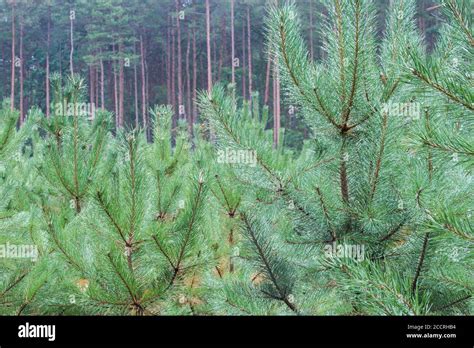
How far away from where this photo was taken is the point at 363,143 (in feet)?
5.90

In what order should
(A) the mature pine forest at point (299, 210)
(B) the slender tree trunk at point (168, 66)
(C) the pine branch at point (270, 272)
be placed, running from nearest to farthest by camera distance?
1. (A) the mature pine forest at point (299, 210)
2. (C) the pine branch at point (270, 272)
3. (B) the slender tree trunk at point (168, 66)

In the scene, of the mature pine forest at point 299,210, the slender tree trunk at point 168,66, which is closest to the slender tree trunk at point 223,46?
the slender tree trunk at point 168,66

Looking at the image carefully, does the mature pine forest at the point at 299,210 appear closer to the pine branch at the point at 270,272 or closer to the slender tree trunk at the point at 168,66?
the pine branch at the point at 270,272

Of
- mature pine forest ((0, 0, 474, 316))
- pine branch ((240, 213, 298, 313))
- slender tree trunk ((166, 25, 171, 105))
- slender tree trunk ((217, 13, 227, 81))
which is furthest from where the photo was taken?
slender tree trunk ((166, 25, 171, 105))

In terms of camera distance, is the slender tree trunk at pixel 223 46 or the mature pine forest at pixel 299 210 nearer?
the mature pine forest at pixel 299 210

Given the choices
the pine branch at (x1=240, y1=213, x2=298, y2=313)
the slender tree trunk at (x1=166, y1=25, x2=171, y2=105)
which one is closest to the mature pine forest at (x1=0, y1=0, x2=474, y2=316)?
the pine branch at (x1=240, y1=213, x2=298, y2=313)

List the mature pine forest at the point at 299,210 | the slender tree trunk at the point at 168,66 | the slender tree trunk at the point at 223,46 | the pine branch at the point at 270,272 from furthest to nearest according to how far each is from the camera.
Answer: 1. the slender tree trunk at the point at 168,66
2. the slender tree trunk at the point at 223,46
3. the pine branch at the point at 270,272
4. the mature pine forest at the point at 299,210

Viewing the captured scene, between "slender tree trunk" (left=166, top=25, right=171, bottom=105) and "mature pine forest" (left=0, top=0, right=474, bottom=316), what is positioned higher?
"slender tree trunk" (left=166, top=25, right=171, bottom=105)

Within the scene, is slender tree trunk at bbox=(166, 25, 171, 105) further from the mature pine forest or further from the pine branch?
the pine branch

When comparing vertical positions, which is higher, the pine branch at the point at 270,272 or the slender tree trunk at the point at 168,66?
the slender tree trunk at the point at 168,66

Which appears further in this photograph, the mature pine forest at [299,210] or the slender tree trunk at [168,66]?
the slender tree trunk at [168,66]

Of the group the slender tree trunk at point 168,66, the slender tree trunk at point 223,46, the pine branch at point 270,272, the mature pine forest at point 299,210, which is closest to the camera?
the mature pine forest at point 299,210
